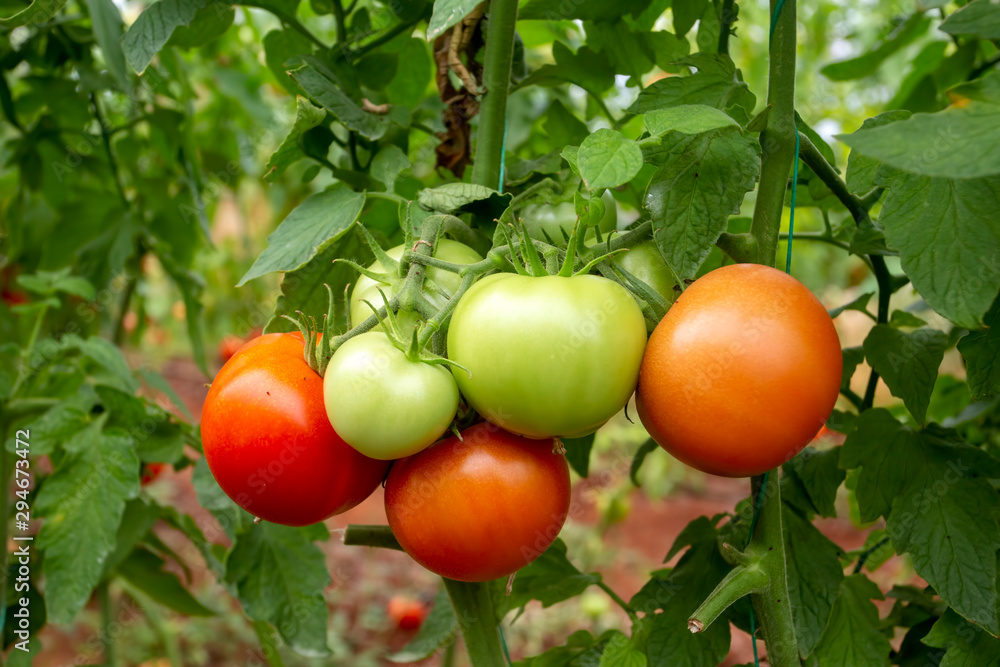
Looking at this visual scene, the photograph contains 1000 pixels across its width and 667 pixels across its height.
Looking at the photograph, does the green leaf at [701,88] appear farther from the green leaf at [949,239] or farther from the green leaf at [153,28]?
the green leaf at [153,28]

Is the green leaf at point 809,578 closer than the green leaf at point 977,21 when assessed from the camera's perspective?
No

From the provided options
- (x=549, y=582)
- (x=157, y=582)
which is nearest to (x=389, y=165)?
(x=549, y=582)

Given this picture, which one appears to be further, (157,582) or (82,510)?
(157,582)

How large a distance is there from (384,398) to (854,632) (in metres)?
0.46

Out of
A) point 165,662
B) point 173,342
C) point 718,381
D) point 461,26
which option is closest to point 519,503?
point 718,381

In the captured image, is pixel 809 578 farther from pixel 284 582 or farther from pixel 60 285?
pixel 60 285

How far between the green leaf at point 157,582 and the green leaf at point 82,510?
28 centimetres

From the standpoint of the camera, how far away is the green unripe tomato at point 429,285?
0.52 metres

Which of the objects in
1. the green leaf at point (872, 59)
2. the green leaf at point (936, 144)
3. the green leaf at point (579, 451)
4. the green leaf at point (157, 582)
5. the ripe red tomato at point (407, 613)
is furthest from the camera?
the ripe red tomato at point (407, 613)

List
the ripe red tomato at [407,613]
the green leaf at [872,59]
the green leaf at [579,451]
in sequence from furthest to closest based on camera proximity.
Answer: the ripe red tomato at [407,613] < the green leaf at [872,59] < the green leaf at [579,451]

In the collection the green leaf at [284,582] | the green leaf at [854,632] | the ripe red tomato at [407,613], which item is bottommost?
the ripe red tomato at [407,613]

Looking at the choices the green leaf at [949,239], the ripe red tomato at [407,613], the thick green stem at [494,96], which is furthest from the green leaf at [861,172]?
the ripe red tomato at [407,613]

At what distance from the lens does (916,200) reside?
50 centimetres

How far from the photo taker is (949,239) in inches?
18.7
